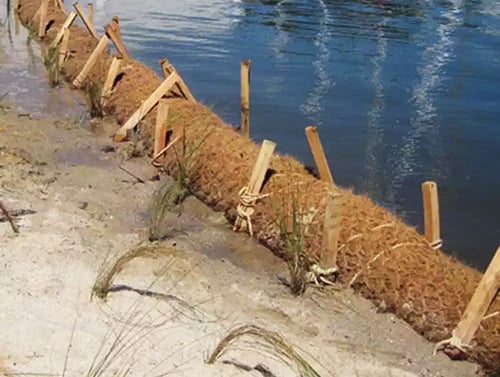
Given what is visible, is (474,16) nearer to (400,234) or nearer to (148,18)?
(148,18)

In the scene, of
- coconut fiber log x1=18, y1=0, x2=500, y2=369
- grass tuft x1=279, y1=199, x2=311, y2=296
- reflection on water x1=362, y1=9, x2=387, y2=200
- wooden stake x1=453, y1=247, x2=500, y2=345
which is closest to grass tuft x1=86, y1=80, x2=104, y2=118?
coconut fiber log x1=18, y1=0, x2=500, y2=369

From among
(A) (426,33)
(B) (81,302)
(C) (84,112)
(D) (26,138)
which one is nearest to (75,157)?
(D) (26,138)

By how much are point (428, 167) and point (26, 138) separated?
249 inches

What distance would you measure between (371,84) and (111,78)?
7.47m

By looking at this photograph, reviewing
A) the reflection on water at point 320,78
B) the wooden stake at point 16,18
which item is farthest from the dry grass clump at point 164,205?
the wooden stake at point 16,18

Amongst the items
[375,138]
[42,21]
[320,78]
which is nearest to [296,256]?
[375,138]

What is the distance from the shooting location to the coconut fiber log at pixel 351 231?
616 cm

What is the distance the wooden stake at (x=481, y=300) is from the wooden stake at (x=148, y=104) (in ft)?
19.8

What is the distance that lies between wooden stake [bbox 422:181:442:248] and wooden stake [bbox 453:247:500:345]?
112 cm

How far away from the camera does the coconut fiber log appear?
616 centimetres

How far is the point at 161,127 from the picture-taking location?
378 inches

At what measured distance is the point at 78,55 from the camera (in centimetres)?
1566

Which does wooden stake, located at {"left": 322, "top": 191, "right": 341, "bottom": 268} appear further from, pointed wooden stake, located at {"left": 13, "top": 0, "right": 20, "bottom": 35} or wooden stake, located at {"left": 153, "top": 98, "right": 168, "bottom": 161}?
pointed wooden stake, located at {"left": 13, "top": 0, "right": 20, "bottom": 35}

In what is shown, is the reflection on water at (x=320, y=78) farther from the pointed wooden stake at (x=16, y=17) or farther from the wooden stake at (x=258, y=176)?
the pointed wooden stake at (x=16, y=17)
